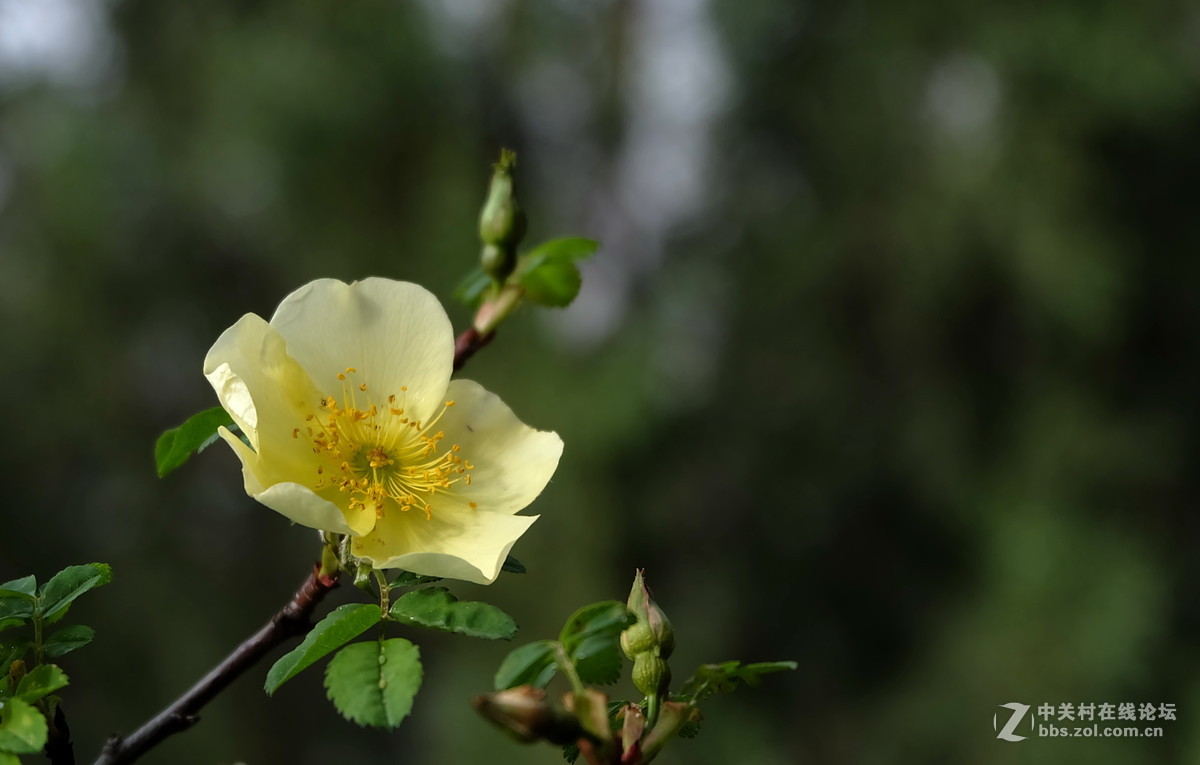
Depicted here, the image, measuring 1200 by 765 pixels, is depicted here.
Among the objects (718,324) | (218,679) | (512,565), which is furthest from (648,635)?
(718,324)

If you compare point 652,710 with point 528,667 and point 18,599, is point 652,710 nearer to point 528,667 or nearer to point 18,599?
point 528,667

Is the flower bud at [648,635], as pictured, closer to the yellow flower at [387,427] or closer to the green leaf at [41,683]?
the yellow flower at [387,427]

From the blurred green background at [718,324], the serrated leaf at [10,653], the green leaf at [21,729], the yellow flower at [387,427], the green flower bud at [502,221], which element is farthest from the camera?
the blurred green background at [718,324]

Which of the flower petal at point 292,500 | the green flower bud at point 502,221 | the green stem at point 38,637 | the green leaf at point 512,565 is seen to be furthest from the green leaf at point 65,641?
the green flower bud at point 502,221

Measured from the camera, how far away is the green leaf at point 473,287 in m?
A: 0.83

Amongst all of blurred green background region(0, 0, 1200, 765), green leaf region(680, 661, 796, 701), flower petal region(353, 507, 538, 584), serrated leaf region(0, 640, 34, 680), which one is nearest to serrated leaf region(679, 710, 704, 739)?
green leaf region(680, 661, 796, 701)

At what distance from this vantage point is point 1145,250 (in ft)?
13.9

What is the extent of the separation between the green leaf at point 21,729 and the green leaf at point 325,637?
9 centimetres

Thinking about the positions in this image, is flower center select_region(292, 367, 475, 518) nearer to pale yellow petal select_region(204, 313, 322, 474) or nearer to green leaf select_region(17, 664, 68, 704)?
pale yellow petal select_region(204, 313, 322, 474)

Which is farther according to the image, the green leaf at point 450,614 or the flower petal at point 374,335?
the flower petal at point 374,335

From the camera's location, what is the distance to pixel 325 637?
0.54 metres

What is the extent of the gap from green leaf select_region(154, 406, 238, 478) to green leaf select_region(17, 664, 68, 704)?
0.50ft

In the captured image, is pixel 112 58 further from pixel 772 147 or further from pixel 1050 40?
pixel 1050 40

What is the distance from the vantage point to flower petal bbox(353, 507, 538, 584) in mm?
639
